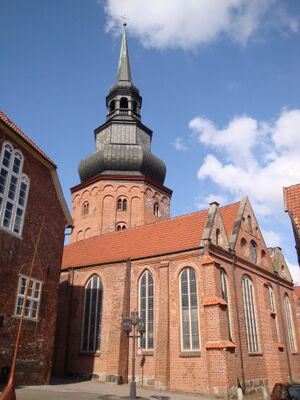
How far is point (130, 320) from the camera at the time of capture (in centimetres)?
1675

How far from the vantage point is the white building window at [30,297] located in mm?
15574

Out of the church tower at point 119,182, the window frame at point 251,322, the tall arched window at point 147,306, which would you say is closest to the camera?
the tall arched window at point 147,306

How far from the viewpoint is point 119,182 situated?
119ft

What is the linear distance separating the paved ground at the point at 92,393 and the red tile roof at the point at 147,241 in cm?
760

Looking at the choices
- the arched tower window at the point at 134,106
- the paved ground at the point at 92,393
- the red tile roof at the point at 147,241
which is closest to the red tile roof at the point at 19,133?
the red tile roof at the point at 147,241

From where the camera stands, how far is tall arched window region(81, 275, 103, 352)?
23.2m

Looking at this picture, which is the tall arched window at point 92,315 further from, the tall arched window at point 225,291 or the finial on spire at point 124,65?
the finial on spire at point 124,65

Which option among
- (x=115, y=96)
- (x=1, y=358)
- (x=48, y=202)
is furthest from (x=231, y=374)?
(x=115, y=96)

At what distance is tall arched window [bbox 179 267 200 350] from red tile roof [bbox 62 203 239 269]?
1732mm

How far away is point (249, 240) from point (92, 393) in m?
14.7

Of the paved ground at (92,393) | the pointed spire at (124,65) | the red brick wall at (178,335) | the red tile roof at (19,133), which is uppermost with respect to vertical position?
the pointed spire at (124,65)

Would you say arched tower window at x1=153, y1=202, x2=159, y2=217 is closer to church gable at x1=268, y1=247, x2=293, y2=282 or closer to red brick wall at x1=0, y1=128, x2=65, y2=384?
church gable at x1=268, y1=247, x2=293, y2=282

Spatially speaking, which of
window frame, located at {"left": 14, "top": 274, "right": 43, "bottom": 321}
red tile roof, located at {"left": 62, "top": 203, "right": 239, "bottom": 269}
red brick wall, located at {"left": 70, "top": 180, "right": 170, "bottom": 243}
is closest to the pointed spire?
red brick wall, located at {"left": 70, "top": 180, "right": 170, "bottom": 243}

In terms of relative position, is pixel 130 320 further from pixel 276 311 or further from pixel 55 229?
pixel 276 311
